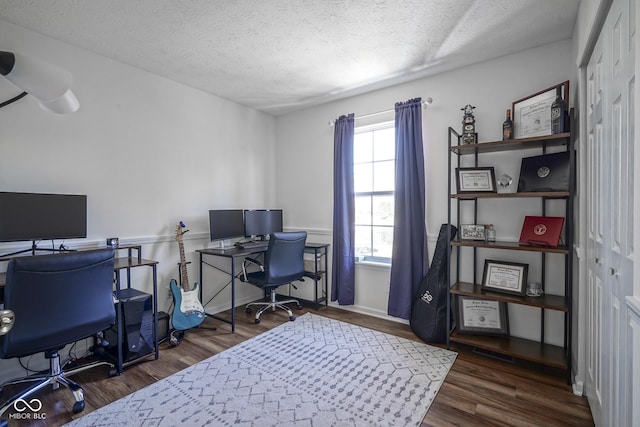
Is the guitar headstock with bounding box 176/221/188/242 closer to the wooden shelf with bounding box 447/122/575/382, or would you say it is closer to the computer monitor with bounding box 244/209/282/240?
the computer monitor with bounding box 244/209/282/240

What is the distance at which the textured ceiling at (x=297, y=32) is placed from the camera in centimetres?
200

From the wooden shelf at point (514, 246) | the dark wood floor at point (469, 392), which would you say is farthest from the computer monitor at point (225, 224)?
the wooden shelf at point (514, 246)

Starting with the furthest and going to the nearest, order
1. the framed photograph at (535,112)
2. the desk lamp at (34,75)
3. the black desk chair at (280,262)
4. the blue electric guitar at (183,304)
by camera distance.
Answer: the black desk chair at (280,262) → the blue electric guitar at (183,304) → the framed photograph at (535,112) → the desk lamp at (34,75)

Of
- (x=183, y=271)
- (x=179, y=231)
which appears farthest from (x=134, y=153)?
(x=183, y=271)

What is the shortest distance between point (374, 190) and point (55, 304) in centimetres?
288

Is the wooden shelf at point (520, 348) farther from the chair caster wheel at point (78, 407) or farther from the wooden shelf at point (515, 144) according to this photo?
the chair caster wheel at point (78, 407)

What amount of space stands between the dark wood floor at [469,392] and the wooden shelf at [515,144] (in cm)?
170

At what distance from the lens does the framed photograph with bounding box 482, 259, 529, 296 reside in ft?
7.99

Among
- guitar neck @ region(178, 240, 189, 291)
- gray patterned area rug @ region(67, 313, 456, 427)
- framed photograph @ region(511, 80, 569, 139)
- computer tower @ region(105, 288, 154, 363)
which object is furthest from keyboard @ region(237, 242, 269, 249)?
framed photograph @ region(511, 80, 569, 139)

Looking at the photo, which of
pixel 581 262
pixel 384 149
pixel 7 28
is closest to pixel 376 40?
pixel 384 149

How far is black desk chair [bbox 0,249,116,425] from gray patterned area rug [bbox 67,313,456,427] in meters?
0.46

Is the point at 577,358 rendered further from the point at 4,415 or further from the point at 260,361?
the point at 4,415

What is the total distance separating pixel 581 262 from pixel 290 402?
6.83 ft

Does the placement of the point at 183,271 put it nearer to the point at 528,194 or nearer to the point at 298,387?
the point at 298,387
